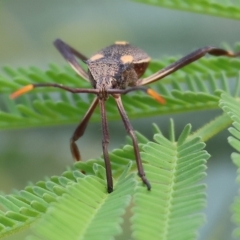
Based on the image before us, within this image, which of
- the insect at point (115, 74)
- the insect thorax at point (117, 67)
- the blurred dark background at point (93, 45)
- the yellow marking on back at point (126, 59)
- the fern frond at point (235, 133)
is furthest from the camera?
the blurred dark background at point (93, 45)

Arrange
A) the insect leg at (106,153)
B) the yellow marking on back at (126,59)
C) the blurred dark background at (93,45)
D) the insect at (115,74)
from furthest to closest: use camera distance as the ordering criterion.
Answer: the blurred dark background at (93,45)
the yellow marking on back at (126,59)
the insect at (115,74)
the insect leg at (106,153)

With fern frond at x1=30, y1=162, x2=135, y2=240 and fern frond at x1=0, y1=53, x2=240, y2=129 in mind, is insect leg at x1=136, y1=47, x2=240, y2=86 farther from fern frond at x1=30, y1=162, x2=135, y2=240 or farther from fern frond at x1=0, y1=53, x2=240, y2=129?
fern frond at x1=30, y1=162, x2=135, y2=240

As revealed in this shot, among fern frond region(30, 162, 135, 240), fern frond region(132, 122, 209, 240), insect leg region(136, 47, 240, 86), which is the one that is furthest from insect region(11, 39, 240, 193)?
fern frond region(30, 162, 135, 240)

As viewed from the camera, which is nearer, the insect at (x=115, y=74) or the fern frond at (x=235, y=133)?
the fern frond at (x=235, y=133)

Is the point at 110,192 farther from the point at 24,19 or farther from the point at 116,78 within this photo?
the point at 24,19

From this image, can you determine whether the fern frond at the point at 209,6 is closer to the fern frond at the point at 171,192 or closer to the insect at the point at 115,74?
the insect at the point at 115,74

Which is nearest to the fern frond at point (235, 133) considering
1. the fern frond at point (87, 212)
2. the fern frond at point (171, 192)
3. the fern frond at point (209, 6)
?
the fern frond at point (171, 192)
